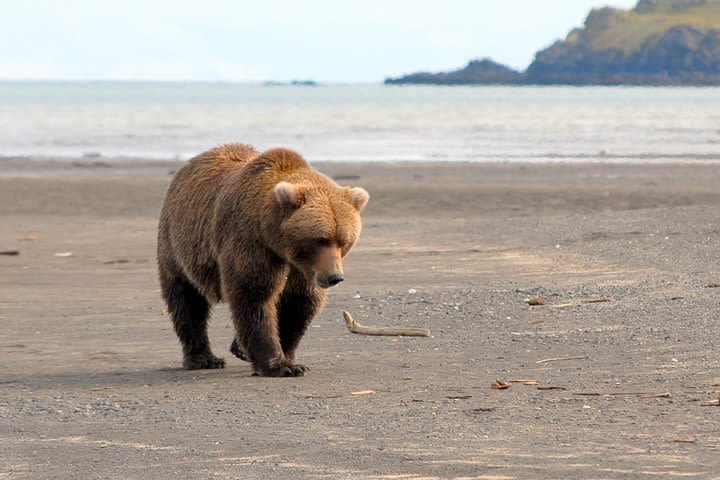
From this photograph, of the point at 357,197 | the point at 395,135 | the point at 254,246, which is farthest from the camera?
the point at 395,135

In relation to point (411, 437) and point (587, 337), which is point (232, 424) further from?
point (587, 337)

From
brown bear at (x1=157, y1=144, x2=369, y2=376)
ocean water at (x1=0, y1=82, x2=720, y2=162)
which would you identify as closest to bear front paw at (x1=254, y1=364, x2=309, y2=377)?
brown bear at (x1=157, y1=144, x2=369, y2=376)

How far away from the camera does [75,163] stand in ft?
125

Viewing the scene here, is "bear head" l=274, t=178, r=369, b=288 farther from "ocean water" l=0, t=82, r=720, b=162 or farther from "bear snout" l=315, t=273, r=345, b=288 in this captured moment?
"ocean water" l=0, t=82, r=720, b=162

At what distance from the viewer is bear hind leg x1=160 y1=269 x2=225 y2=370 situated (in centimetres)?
914

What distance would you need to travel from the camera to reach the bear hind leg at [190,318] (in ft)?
30.0

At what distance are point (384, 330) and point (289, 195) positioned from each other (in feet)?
8.23

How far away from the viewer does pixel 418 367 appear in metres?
8.71

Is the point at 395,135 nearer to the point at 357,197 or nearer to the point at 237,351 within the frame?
the point at 237,351

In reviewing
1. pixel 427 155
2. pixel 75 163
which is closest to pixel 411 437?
pixel 75 163

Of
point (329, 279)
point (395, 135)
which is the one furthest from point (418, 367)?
point (395, 135)

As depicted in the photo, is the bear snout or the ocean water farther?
the ocean water

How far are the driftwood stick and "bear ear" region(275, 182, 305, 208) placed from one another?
7.69 ft

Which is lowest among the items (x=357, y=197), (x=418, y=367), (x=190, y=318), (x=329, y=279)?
(x=418, y=367)
